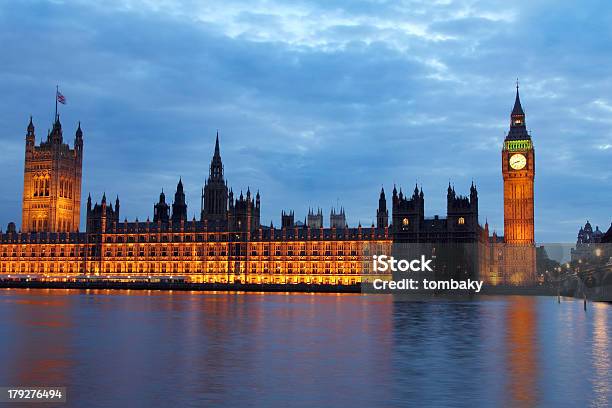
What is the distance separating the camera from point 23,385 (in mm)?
23844

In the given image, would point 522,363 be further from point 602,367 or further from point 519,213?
point 519,213

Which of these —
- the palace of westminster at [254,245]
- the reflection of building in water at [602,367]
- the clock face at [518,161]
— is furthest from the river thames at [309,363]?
the clock face at [518,161]

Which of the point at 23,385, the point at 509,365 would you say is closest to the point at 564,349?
the point at 509,365

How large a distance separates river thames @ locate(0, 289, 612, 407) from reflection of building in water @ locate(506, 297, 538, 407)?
63 mm

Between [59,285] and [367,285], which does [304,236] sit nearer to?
[367,285]

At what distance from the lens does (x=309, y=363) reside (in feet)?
98.6

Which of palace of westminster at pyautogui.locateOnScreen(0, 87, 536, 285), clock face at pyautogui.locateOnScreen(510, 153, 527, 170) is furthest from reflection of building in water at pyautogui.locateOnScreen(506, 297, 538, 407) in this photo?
clock face at pyautogui.locateOnScreen(510, 153, 527, 170)

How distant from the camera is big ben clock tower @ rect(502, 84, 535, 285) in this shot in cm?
18425

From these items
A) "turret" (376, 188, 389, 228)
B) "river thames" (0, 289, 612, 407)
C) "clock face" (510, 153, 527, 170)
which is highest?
"clock face" (510, 153, 527, 170)

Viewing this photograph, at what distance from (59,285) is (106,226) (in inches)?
995

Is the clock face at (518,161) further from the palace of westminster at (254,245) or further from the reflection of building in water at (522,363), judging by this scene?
the reflection of building in water at (522,363)

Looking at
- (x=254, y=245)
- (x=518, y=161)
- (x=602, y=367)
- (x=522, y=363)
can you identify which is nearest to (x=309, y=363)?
(x=522, y=363)

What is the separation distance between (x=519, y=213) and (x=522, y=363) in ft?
529

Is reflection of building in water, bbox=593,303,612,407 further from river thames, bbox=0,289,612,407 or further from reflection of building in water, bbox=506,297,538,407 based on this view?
reflection of building in water, bbox=506,297,538,407
